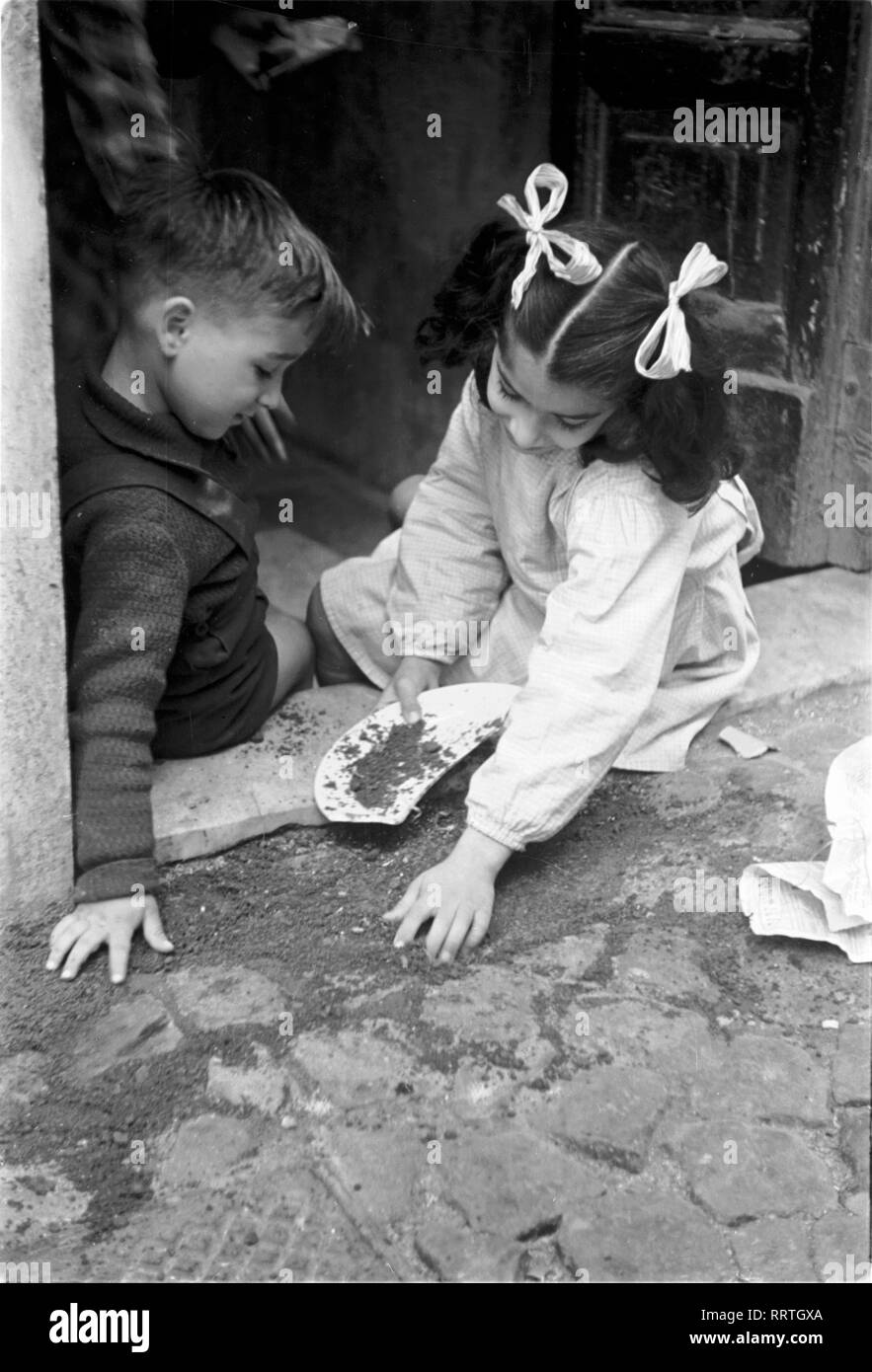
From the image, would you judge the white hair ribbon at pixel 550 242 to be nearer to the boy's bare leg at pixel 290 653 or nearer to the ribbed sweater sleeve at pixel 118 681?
the ribbed sweater sleeve at pixel 118 681

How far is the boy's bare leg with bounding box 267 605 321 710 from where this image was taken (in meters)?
2.90

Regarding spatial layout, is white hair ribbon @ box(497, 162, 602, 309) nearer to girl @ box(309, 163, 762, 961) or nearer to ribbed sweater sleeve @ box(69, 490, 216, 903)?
girl @ box(309, 163, 762, 961)

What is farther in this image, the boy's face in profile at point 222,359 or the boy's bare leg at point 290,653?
Result: the boy's bare leg at point 290,653

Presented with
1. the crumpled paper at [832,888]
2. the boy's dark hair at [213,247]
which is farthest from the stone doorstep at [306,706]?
the boy's dark hair at [213,247]

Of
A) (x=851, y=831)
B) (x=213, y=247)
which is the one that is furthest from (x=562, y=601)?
(x=213, y=247)

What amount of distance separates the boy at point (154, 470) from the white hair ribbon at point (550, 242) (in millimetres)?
364

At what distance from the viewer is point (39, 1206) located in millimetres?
1851

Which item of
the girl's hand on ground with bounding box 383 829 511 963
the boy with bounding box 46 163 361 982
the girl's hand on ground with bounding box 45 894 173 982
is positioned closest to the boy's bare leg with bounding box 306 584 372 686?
the boy with bounding box 46 163 361 982

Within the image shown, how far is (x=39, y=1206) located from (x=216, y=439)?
1.32 m

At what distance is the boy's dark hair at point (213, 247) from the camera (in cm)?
233

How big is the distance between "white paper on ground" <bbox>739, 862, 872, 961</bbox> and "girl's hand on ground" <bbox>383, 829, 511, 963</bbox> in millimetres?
435

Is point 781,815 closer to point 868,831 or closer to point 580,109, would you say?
point 868,831

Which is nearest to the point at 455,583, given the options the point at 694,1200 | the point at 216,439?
the point at 216,439

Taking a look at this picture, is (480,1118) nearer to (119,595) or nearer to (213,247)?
(119,595)
